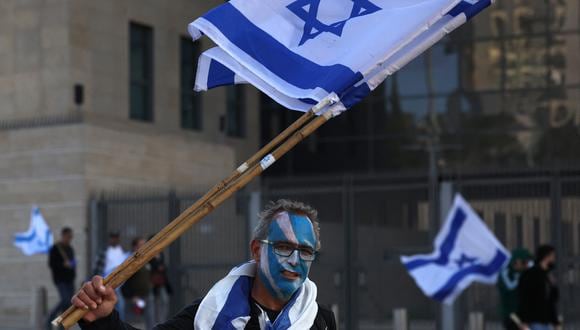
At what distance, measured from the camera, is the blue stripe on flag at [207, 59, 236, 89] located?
5.62 m

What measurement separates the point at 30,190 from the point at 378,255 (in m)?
8.20

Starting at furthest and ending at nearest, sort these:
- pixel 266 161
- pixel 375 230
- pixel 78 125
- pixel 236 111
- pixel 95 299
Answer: pixel 236 111 → pixel 78 125 → pixel 375 230 → pixel 266 161 → pixel 95 299

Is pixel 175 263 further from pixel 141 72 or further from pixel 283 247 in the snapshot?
pixel 283 247

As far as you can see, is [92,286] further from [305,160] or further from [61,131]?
[305,160]

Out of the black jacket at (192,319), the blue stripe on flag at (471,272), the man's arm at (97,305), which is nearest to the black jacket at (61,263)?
the blue stripe on flag at (471,272)

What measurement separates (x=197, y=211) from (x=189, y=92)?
29137 mm

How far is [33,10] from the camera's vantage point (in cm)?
2848

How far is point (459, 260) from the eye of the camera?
59.0 feet

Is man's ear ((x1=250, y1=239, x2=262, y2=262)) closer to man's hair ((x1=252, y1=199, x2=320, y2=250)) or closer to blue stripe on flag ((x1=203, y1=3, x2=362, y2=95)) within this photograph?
man's hair ((x1=252, y1=199, x2=320, y2=250))

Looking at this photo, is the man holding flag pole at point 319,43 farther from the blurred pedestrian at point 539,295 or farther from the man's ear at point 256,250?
the blurred pedestrian at point 539,295

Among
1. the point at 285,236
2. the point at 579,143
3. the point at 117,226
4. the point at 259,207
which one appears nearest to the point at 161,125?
the point at 117,226

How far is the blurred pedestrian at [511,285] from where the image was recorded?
14.5m

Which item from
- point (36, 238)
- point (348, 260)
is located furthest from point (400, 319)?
point (36, 238)

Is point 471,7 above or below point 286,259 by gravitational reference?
above
